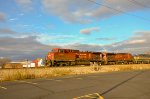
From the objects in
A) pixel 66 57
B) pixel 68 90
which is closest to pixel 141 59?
pixel 66 57

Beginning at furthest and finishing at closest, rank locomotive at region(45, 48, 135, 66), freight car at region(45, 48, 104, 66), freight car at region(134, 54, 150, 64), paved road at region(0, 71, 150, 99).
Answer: freight car at region(134, 54, 150, 64)
locomotive at region(45, 48, 135, 66)
freight car at region(45, 48, 104, 66)
paved road at region(0, 71, 150, 99)

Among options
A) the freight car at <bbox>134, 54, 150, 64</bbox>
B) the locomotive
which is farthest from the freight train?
the freight car at <bbox>134, 54, 150, 64</bbox>

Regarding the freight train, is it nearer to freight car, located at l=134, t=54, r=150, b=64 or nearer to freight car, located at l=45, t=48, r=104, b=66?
freight car, located at l=45, t=48, r=104, b=66

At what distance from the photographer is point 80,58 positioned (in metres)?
53.0

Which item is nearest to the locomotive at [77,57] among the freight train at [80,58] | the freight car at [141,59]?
Answer: the freight train at [80,58]

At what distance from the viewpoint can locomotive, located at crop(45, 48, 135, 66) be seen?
4722 cm

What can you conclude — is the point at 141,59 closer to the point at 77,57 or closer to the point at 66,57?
the point at 77,57

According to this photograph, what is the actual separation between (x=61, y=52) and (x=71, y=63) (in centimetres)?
377

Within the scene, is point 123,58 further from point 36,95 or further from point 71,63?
point 36,95

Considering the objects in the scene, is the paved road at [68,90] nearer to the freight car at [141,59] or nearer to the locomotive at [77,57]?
the locomotive at [77,57]

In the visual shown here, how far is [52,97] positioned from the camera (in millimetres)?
12828

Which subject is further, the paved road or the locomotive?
the locomotive

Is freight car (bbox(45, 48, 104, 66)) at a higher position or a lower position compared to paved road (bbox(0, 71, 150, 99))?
higher

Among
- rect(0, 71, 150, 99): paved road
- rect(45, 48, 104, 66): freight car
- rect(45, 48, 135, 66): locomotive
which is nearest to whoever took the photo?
rect(0, 71, 150, 99): paved road
